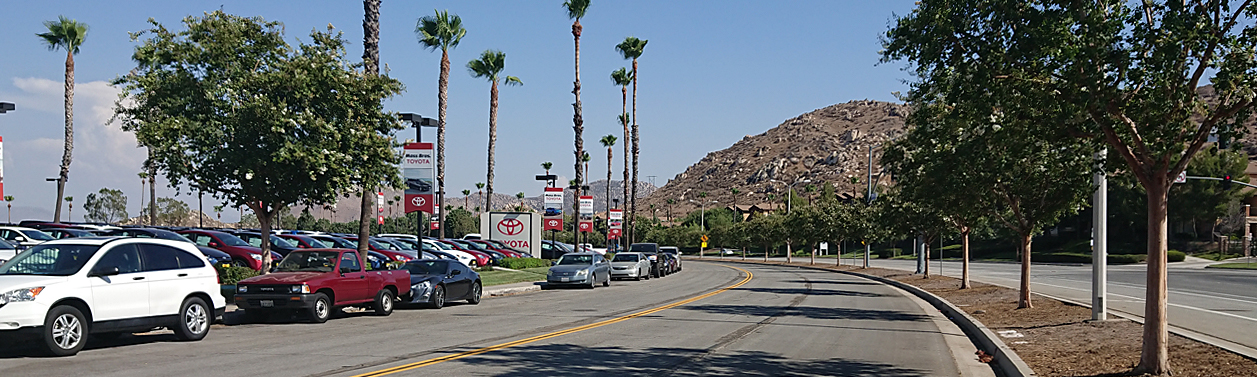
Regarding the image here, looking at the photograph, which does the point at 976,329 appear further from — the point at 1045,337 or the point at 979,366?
the point at 979,366

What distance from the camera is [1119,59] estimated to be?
351 inches

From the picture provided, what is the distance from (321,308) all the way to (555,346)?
5.88m

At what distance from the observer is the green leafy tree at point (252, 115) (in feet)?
59.7

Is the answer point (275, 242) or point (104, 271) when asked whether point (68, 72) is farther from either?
point (104, 271)

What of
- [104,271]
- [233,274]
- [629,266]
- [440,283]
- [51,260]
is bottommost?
[629,266]

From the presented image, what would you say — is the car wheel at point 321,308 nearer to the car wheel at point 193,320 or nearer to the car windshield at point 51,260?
the car wheel at point 193,320

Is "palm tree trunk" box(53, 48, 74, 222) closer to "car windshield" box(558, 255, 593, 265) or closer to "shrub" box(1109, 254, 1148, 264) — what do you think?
"car windshield" box(558, 255, 593, 265)

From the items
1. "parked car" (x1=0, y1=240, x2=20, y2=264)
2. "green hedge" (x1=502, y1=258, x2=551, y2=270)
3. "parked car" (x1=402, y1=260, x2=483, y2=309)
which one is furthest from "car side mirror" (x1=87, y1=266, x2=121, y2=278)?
"green hedge" (x1=502, y1=258, x2=551, y2=270)

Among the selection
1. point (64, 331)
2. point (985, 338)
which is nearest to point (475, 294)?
point (64, 331)

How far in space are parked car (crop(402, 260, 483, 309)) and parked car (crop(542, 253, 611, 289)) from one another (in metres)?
8.12

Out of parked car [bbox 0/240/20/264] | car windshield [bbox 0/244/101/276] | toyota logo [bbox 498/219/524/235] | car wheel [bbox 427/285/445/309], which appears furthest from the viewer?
toyota logo [bbox 498/219/524/235]

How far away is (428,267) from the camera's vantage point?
21922mm

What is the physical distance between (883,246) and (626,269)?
A: 7540cm

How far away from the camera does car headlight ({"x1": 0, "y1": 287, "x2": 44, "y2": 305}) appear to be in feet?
35.2
